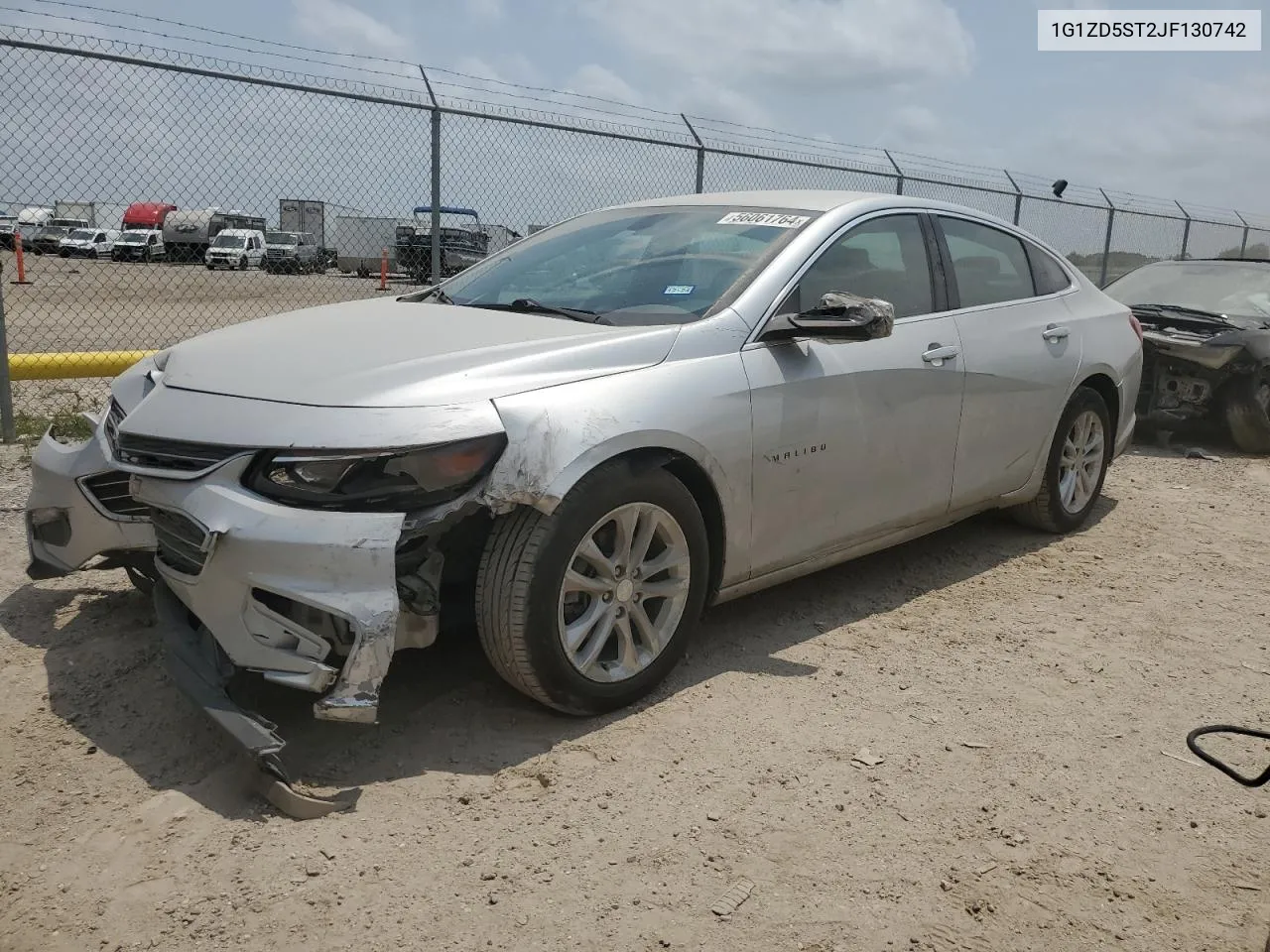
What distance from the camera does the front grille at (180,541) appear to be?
2.82 meters

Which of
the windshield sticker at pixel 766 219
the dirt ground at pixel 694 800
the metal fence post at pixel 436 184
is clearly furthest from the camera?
the metal fence post at pixel 436 184

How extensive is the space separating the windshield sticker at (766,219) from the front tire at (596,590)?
1248 mm

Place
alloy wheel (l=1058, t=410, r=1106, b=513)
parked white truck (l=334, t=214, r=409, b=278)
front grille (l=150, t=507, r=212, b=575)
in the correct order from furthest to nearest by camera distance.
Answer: parked white truck (l=334, t=214, r=409, b=278) < alloy wheel (l=1058, t=410, r=1106, b=513) < front grille (l=150, t=507, r=212, b=575)

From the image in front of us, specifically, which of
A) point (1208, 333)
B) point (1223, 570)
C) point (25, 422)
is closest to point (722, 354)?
point (1223, 570)

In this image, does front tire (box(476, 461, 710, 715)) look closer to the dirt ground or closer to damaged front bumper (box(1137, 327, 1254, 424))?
the dirt ground

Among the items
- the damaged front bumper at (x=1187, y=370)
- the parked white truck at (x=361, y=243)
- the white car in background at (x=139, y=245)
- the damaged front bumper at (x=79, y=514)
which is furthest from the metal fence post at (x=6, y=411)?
the damaged front bumper at (x=1187, y=370)

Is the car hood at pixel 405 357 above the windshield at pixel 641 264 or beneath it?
beneath

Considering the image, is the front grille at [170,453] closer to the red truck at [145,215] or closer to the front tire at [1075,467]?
the front tire at [1075,467]

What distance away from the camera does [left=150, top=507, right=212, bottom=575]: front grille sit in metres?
2.82

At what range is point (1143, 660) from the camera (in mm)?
4031

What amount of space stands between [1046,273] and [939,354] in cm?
138

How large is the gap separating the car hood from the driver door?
1.71ft

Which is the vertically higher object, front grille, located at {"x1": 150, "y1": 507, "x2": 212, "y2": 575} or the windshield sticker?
the windshield sticker

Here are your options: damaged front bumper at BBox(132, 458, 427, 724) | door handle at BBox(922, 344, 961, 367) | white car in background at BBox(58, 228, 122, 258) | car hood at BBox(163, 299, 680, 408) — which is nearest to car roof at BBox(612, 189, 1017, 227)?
door handle at BBox(922, 344, 961, 367)
